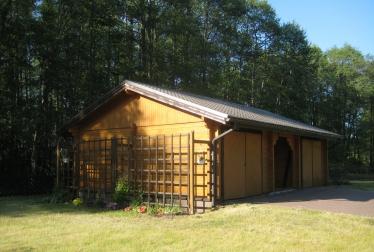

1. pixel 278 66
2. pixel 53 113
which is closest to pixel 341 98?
pixel 278 66

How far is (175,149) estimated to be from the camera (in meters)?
11.1

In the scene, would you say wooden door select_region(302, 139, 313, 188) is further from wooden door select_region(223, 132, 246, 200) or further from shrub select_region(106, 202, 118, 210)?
shrub select_region(106, 202, 118, 210)

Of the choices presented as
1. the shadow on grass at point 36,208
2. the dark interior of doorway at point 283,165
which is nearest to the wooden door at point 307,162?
the dark interior of doorway at point 283,165

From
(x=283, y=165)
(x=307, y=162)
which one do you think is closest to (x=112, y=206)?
(x=283, y=165)

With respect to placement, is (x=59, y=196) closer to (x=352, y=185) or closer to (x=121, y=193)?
(x=121, y=193)

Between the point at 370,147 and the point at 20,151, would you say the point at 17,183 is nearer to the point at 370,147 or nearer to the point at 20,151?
the point at 20,151

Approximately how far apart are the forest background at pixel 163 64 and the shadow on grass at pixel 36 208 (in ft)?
14.9

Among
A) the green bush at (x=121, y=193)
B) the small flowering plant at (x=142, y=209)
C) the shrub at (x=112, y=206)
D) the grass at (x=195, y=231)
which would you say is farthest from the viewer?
the green bush at (x=121, y=193)

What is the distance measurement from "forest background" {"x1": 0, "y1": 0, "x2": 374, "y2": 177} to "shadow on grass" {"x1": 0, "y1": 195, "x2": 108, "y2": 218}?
14.9ft

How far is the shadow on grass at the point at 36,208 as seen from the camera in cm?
1079

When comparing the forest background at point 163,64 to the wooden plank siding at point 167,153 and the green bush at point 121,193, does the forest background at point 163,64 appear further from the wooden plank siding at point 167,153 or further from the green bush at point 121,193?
the green bush at point 121,193

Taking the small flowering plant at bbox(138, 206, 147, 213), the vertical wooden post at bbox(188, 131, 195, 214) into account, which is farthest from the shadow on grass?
the vertical wooden post at bbox(188, 131, 195, 214)

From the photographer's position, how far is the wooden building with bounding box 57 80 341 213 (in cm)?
1047

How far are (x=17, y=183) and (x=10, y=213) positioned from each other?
5904mm
